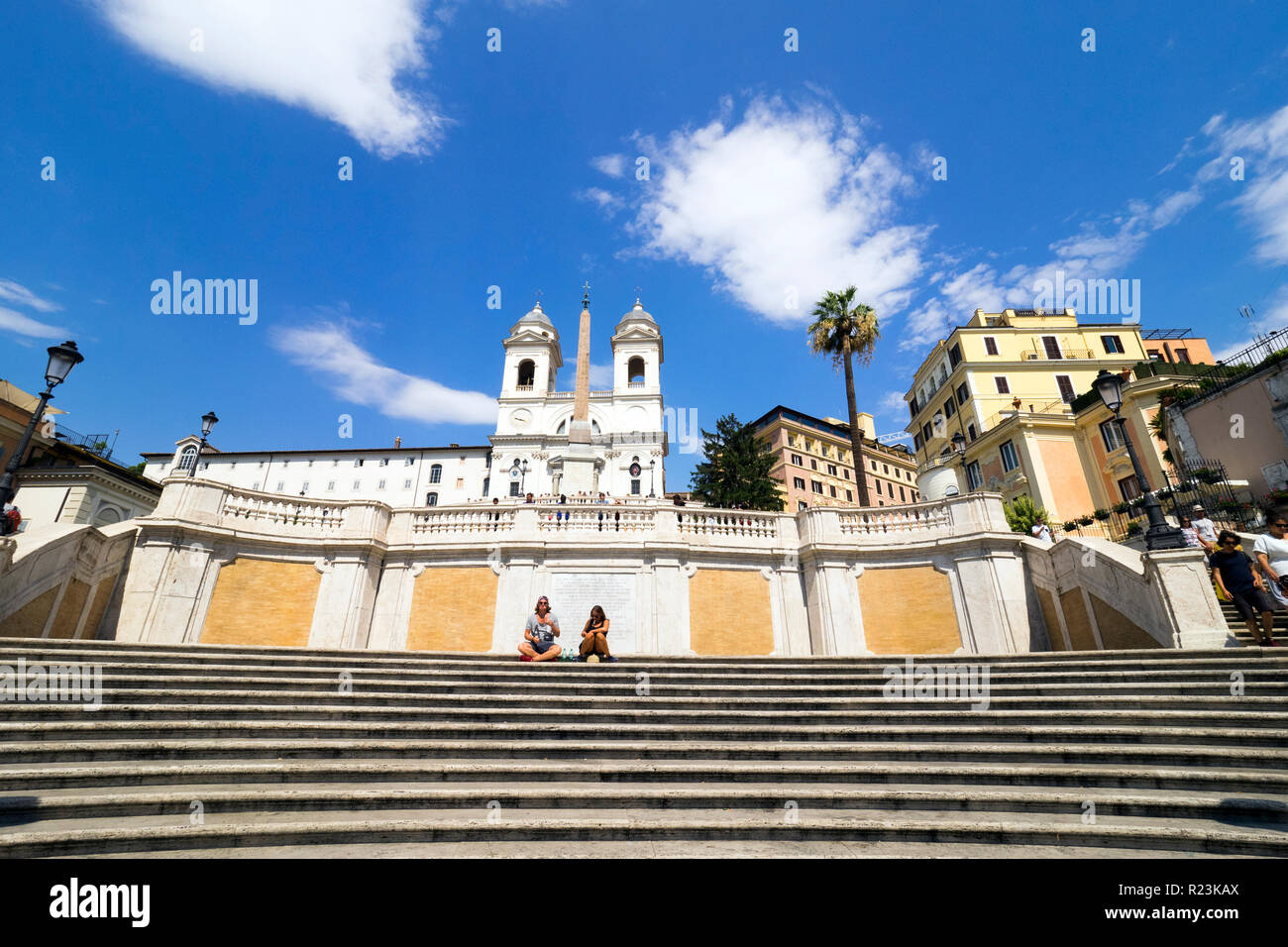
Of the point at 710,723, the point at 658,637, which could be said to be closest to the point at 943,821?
the point at 710,723

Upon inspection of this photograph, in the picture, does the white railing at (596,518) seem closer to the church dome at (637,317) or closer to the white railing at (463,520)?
the white railing at (463,520)

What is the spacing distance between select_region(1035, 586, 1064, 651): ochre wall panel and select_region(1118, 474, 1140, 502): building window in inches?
1017

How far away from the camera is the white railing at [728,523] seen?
14562mm

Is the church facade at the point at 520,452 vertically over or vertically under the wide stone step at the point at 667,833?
over

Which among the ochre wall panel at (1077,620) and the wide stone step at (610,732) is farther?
the ochre wall panel at (1077,620)

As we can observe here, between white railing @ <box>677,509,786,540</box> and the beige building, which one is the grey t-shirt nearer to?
white railing @ <box>677,509,786,540</box>

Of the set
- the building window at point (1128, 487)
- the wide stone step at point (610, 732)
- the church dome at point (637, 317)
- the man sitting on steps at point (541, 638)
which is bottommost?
the wide stone step at point (610, 732)

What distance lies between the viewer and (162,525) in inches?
485

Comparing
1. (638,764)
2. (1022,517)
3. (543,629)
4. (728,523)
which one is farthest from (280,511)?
(1022,517)

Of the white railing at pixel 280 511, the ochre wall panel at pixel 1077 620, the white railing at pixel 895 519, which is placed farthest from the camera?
the white railing at pixel 895 519

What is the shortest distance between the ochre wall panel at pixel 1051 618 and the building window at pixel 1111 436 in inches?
1052

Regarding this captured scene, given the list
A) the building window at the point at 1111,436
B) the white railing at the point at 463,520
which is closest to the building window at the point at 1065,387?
the building window at the point at 1111,436

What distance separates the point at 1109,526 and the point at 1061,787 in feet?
96.8
